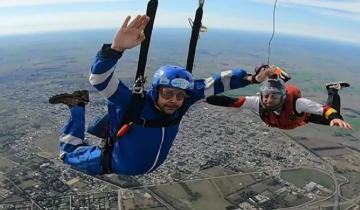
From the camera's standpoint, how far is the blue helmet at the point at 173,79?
3742mm

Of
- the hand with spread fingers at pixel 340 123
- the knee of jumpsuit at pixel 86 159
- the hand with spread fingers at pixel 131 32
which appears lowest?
the knee of jumpsuit at pixel 86 159

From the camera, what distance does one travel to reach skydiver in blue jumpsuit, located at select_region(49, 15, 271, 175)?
132 inches

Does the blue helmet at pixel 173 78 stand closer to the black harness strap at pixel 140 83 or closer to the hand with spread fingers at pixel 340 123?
the black harness strap at pixel 140 83

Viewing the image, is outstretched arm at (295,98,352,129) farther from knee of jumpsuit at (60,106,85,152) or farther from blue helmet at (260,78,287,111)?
knee of jumpsuit at (60,106,85,152)

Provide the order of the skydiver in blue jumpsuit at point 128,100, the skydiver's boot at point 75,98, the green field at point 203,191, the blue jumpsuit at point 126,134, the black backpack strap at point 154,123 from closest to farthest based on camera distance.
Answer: the skydiver in blue jumpsuit at point 128,100, the blue jumpsuit at point 126,134, the black backpack strap at point 154,123, the skydiver's boot at point 75,98, the green field at point 203,191

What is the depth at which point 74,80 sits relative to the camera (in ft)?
210

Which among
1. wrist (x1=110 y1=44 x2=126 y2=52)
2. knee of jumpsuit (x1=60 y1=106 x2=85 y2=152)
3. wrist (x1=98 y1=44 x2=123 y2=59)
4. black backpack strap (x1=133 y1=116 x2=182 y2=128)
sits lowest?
knee of jumpsuit (x1=60 y1=106 x2=85 y2=152)

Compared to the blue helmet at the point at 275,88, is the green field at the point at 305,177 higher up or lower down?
lower down

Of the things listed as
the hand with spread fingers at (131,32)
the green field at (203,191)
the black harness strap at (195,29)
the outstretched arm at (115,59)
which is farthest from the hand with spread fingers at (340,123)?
the green field at (203,191)

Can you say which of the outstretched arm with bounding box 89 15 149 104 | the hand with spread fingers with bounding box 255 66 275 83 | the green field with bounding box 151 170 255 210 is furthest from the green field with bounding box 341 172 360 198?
the outstretched arm with bounding box 89 15 149 104

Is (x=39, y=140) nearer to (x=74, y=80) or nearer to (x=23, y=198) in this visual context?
(x=23, y=198)

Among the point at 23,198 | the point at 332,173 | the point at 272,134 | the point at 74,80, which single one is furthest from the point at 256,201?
the point at 74,80

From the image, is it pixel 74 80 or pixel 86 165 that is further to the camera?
pixel 74 80

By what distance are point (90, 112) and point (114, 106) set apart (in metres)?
38.3
